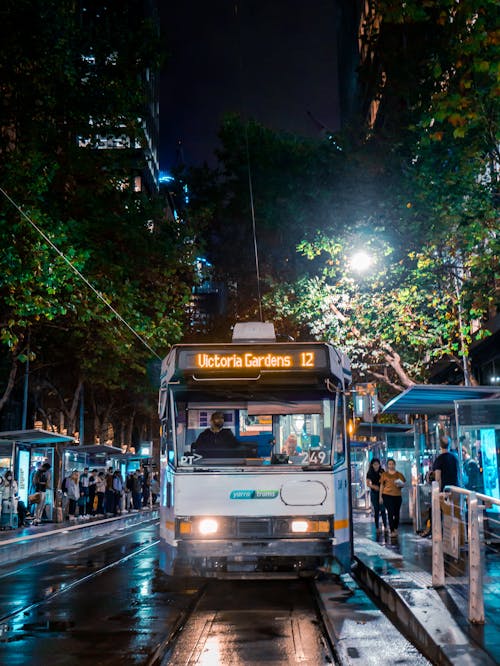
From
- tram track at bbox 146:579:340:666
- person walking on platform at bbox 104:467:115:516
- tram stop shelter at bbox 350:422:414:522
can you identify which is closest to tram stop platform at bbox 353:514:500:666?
tram track at bbox 146:579:340:666

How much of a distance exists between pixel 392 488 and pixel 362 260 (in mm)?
8950

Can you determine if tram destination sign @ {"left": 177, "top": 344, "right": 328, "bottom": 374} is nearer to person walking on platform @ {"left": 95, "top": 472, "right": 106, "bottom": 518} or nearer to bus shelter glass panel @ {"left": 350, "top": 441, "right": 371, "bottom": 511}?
bus shelter glass panel @ {"left": 350, "top": 441, "right": 371, "bottom": 511}

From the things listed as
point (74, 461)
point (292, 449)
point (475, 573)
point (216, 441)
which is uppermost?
point (74, 461)

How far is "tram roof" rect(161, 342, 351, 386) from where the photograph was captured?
10672mm

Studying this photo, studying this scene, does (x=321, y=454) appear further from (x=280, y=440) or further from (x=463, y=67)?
(x=463, y=67)

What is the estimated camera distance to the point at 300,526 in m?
10.1

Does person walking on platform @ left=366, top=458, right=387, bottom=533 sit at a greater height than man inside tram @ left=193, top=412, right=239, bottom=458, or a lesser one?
lesser

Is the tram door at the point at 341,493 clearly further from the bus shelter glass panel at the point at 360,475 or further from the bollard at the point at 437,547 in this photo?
the bus shelter glass panel at the point at 360,475

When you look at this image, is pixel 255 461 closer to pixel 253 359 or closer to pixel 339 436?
pixel 339 436

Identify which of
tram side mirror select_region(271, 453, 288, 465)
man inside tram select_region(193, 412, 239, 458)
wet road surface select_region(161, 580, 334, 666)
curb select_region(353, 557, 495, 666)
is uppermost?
man inside tram select_region(193, 412, 239, 458)

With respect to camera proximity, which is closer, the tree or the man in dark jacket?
the tree

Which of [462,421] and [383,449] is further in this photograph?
[383,449]

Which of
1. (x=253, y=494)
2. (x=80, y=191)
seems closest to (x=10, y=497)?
(x=80, y=191)

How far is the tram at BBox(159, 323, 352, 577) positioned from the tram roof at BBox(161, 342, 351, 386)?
0.04 ft
